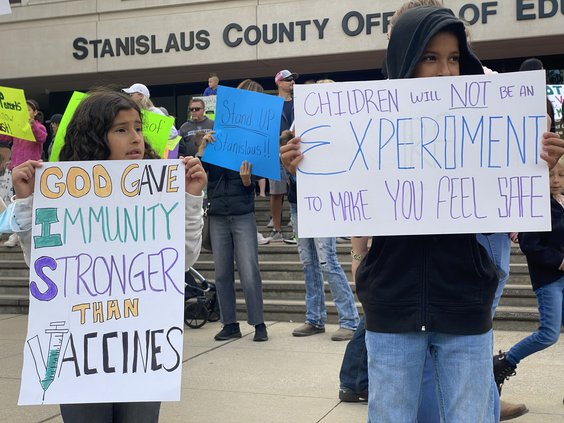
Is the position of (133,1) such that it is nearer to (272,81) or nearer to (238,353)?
(272,81)

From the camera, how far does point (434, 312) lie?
95.5 inches

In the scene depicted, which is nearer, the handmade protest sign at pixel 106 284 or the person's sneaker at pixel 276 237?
the handmade protest sign at pixel 106 284

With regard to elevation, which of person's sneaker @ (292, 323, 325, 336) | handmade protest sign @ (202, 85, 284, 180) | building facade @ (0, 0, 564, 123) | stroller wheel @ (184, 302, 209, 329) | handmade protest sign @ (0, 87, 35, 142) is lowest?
person's sneaker @ (292, 323, 325, 336)

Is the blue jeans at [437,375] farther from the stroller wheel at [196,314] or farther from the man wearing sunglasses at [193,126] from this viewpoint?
the man wearing sunglasses at [193,126]

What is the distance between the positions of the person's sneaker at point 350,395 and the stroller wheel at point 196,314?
2756 millimetres

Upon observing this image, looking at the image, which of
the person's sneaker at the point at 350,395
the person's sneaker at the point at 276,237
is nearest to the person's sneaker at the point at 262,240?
the person's sneaker at the point at 276,237

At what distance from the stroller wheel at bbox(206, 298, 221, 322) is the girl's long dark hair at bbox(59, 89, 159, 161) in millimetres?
4479

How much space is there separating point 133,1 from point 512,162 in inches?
561

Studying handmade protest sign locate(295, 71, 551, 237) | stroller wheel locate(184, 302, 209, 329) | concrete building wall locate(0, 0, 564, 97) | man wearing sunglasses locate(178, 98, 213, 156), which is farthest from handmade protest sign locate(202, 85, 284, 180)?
concrete building wall locate(0, 0, 564, 97)

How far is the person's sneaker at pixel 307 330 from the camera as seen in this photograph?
264 inches

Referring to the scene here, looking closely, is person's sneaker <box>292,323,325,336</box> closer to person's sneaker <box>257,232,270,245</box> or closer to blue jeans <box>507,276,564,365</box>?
blue jeans <box>507,276,564,365</box>

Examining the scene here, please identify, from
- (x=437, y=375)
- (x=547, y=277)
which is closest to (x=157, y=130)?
(x=437, y=375)

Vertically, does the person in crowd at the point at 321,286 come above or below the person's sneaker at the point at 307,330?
above

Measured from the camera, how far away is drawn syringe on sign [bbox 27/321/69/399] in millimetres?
2654
